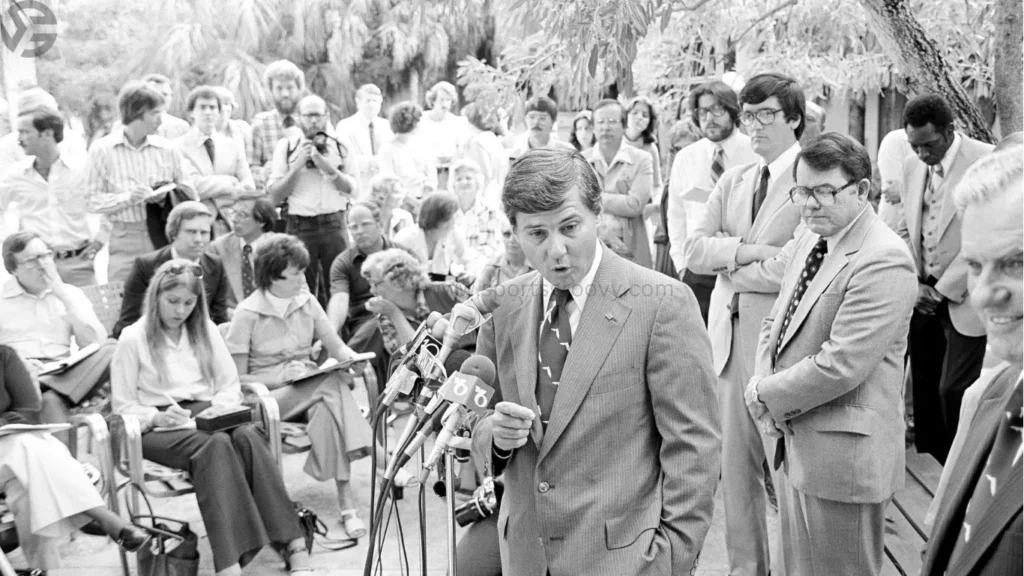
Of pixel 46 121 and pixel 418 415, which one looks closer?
pixel 418 415

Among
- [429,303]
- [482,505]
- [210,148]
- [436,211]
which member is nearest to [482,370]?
[482,505]

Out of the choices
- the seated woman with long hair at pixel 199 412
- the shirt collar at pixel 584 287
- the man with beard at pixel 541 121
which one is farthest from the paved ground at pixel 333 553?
the man with beard at pixel 541 121

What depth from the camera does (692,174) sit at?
559 centimetres

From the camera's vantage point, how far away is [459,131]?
10.0 m

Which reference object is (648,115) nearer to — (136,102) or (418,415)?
(136,102)

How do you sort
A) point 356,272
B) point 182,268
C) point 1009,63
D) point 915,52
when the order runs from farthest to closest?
point 356,272 < point 182,268 < point 915,52 < point 1009,63

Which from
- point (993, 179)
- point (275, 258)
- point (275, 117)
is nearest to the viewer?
point (993, 179)

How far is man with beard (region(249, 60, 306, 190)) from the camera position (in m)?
7.66

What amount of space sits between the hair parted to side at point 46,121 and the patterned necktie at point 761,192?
475 centimetres

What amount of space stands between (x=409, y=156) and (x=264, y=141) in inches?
53.4

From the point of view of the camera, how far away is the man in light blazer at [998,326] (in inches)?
63.2

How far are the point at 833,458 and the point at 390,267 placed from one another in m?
3.07

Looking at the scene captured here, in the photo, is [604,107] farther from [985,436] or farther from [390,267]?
[985,436]

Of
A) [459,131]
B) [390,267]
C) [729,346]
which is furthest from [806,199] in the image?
[459,131]
